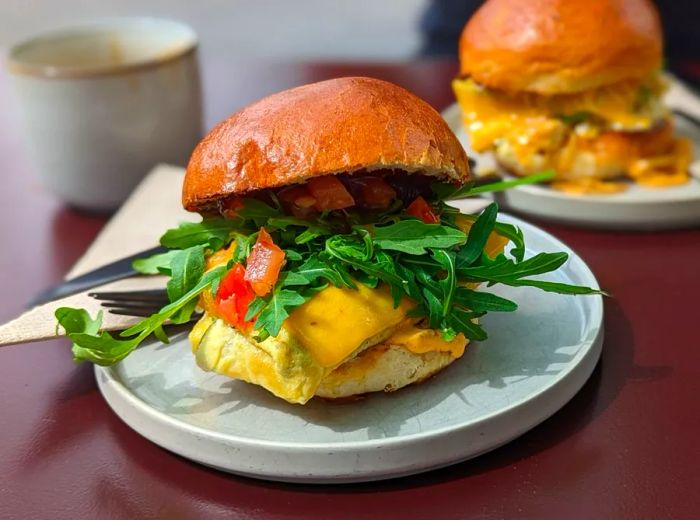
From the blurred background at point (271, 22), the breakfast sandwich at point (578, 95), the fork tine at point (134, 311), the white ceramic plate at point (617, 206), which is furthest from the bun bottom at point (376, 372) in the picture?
the blurred background at point (271, 22)

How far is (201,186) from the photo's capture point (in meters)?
1.25

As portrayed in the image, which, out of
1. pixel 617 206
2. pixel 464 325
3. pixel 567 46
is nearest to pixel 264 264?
pixel 464 325

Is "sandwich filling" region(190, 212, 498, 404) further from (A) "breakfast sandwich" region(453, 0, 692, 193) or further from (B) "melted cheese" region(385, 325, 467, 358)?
(A) "breakfast sandwich" region(453, 0, 692, 193)

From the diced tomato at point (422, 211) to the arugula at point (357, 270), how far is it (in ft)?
0.06

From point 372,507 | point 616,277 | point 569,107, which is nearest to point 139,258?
point 372,507

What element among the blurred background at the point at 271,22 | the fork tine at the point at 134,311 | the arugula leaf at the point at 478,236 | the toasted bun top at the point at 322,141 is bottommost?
the blurred background at the point at 271,22

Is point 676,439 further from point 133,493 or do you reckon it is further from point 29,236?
point 29,236

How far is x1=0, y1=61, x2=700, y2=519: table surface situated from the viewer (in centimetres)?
107

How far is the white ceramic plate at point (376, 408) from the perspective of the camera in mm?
1070

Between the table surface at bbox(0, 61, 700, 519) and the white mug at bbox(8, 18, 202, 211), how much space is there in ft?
1.64

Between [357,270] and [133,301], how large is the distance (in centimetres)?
42

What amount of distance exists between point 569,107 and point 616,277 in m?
0.49

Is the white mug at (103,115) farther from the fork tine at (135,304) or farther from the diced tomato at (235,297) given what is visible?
the diced tomato at (235,297)

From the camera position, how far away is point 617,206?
1808mm
